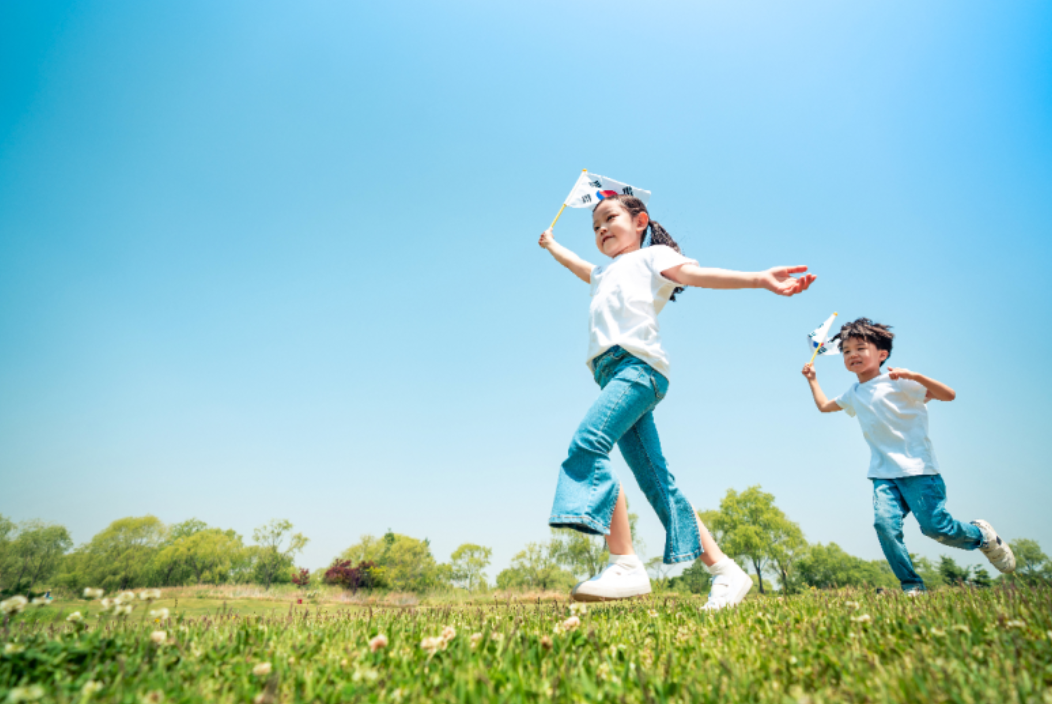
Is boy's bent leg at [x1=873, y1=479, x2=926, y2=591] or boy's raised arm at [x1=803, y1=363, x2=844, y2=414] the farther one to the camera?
boy's raised arm at [x1=803, y1=363, x2=844, y2=414]

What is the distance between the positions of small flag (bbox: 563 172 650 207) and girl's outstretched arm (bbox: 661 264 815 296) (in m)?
1.55

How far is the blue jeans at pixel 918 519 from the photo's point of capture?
5344mm

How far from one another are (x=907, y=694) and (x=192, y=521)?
2959 centimetres

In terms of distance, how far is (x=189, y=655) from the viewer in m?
1.86

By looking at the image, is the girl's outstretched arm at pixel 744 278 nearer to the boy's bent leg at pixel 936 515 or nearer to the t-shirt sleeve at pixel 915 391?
the t-shirt sleeve at pixel 915 391

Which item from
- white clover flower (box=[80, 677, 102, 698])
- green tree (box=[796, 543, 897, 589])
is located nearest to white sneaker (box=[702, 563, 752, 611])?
white clover flower (box=[80, 677, 102, 698])

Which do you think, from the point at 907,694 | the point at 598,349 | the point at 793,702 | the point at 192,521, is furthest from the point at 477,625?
the point at 192,521

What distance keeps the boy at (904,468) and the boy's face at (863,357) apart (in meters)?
0.01

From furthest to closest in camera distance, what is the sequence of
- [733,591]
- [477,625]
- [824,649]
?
[733,591] → [477,625] → [824,649]

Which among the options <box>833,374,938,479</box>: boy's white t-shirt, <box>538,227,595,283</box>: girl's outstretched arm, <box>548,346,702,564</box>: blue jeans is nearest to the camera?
<box>548,346,702,564</box>: blue jeans

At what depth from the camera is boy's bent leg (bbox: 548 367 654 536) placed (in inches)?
127

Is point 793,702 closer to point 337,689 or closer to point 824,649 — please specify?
point 824,649

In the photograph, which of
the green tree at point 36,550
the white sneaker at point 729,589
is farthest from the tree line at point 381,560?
the white sneaker at point 729,589

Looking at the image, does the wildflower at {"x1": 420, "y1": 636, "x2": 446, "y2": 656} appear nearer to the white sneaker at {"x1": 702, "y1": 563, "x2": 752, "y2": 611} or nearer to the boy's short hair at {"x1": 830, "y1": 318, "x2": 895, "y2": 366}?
the white sneaker at {"x1": 702, "y1": 563, "x2": 752, "y2": 611}
